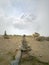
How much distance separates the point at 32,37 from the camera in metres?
7.68

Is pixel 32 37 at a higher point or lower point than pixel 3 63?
higher

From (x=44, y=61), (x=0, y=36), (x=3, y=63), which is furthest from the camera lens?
(x=0, y=36)

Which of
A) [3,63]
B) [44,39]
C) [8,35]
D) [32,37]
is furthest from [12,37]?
[3,63]

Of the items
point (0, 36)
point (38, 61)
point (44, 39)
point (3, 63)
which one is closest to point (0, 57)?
point (3, 63)

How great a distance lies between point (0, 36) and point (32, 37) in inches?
70.3

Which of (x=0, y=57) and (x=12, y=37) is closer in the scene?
(x=0, y=57)

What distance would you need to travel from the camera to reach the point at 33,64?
11.4 feet

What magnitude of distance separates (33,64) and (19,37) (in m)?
3.53

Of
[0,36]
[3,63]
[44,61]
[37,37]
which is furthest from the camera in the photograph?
[37,37]

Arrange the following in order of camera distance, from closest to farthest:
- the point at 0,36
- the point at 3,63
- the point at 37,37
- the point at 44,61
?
the point at 3,63, the point at 44,61, the point at 0,36, the point at 37,37

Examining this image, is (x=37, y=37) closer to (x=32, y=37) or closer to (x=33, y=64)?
(x=32, y=37)

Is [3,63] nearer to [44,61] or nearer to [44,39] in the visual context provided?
[44,61]

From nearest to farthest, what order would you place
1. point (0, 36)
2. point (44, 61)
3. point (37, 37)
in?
point (44, 61) → point (0, 36) → point (37, 37)

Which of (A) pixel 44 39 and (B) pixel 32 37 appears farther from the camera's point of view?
(B) pixel 32 37
